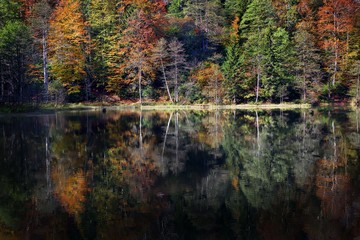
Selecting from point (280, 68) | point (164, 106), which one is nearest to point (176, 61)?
point (164, 106)

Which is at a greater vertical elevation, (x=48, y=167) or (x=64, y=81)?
(x=64, y=81)

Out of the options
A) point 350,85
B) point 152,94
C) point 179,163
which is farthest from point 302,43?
point 179,163

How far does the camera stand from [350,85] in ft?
156

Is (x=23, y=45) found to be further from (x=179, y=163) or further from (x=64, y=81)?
(x=179, y=163)

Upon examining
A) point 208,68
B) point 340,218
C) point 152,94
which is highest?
point 208,68

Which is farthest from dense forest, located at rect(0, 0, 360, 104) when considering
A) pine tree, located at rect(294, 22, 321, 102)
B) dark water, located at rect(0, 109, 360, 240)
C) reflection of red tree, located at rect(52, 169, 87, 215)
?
reflection of red tree, located at rect(52, 169, 87, 215)

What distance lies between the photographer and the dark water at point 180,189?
259 inches

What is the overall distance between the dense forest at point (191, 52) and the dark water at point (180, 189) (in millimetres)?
30756

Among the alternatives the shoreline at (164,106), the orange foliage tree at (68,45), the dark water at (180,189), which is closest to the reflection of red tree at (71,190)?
the dark water at (180,189)

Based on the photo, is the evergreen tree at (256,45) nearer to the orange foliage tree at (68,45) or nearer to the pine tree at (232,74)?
the pine tree at (232,74)

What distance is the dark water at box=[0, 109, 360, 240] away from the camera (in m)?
6.57

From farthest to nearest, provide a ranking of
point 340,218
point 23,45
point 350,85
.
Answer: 1. point 350,85
2. point 23,45
3. point 340,218

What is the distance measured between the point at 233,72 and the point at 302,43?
9883 mm

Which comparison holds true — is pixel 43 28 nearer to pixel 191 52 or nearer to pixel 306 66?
pixel 191 52
